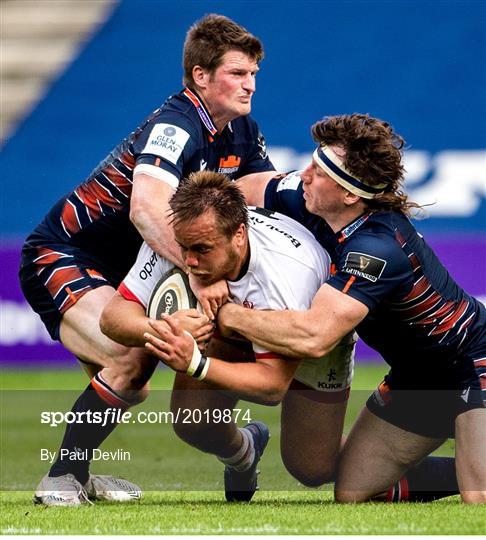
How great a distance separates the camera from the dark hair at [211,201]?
16.4 ft

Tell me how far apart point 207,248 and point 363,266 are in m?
0.68

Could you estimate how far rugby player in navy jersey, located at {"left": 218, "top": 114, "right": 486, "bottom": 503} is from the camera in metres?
5.01

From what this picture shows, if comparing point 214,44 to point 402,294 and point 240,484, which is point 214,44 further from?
point 240,484

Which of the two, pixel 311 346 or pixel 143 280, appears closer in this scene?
pixel 311 346

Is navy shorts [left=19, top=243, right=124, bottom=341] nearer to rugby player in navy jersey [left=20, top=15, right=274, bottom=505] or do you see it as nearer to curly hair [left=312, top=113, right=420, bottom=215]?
rugby player in navy jersey [left=20, top=15, right=274, bottom=505]

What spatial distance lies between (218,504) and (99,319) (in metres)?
1.08

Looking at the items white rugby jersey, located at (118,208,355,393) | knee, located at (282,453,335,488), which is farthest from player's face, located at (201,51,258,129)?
knee, located at (282,453,335,488)

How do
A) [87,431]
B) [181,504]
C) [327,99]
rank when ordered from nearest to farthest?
[181,504], [87,431], [327,99]

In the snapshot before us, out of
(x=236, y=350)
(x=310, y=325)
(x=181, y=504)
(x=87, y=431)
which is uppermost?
(x=310, y=325)

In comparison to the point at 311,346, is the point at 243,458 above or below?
below

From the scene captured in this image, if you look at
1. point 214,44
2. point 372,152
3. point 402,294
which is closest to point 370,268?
point 402,294

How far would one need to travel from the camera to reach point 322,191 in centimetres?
528

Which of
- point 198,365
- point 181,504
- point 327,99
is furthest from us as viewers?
point 327,99

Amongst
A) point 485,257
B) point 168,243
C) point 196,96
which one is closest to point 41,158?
point 485,257
